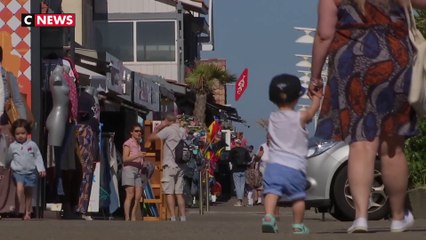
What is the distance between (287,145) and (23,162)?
7.96 metres

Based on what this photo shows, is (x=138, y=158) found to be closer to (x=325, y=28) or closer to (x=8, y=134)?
(x=8, y=134)

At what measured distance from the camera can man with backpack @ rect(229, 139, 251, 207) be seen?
120 ft

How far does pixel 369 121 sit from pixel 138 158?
1205 centimetres

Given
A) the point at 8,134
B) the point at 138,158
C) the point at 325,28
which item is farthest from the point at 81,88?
the point at 325,28

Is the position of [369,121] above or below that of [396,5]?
below

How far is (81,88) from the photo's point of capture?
22.5 m

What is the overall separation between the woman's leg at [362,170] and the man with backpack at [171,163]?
11.2m

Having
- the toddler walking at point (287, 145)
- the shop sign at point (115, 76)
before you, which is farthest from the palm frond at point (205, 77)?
the toddler walking at point (287, 145)

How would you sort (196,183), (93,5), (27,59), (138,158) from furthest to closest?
(93,5) → (196,183) → (138,158) → (27,59)

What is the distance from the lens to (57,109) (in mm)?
19203

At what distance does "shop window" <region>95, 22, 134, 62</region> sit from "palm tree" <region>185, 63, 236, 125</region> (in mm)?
2563

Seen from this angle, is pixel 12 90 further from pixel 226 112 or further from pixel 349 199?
pixel 226 112

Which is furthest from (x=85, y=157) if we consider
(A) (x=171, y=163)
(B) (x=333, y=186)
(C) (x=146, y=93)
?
(C) (x=146, y=93)

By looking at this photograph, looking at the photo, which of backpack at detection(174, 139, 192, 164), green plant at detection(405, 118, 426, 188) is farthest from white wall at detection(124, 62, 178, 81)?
green plant at detection(405, 118, 426, 188)
